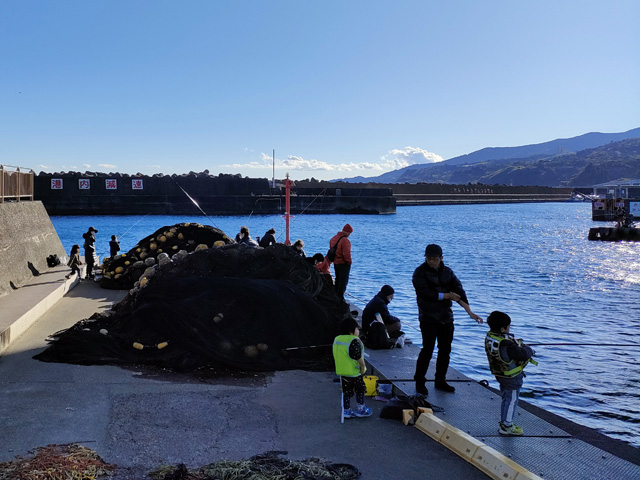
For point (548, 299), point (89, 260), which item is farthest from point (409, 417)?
point (548, 299)

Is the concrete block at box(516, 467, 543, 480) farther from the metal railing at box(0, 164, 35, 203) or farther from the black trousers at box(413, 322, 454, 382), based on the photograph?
the metal railing at box(0, 164, 35, 203)

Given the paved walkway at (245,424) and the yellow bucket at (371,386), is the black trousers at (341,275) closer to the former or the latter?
the paved walkway at (245,424)

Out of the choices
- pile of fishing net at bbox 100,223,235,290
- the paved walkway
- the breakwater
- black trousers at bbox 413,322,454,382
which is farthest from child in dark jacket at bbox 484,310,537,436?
the breakwater

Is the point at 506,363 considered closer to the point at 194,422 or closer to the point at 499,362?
the point at 499,362

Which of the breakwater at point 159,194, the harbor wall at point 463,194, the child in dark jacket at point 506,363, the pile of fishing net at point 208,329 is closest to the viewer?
the child in dark jacket at point 506,363

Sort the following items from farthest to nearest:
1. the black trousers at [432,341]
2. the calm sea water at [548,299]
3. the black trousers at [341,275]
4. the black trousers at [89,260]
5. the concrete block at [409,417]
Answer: the black trousers at [89,260] → the black trousers at [341,275] → the calm sea water at [548,299] → the black trousers at [432,341] → the concrete block at [409,417]

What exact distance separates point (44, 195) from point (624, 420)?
8493 cm

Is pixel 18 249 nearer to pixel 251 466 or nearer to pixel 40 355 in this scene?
pixel 40 355

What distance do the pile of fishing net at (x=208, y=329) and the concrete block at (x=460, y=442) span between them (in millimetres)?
3132

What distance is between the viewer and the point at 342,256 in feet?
38.0

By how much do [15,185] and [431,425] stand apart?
1631cm

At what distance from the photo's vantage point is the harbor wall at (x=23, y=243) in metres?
13.7

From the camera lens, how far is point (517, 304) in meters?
23.5

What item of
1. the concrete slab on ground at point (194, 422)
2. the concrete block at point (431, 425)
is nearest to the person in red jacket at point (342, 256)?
the concrete slab on ground at point (194, 422)
